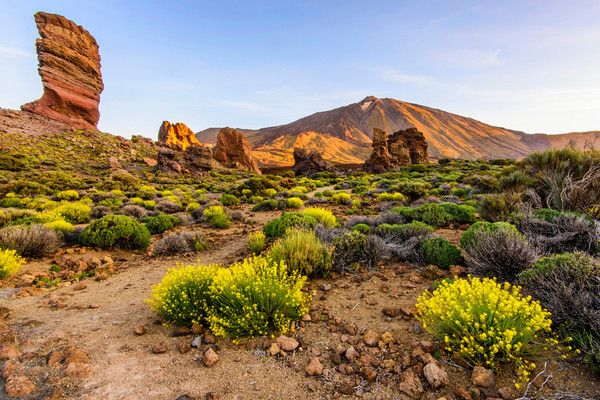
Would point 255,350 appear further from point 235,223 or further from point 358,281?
point 235,223

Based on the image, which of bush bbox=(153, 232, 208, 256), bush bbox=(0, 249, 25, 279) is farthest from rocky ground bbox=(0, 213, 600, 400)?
bush bbox=(153, 232, 208, 256)

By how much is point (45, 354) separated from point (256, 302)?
2.31 metres

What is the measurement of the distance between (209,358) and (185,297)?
104 centimetres

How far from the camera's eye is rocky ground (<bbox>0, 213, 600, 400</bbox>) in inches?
108

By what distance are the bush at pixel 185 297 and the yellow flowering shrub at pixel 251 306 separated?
188 millimetres

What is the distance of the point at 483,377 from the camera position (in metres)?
2.64

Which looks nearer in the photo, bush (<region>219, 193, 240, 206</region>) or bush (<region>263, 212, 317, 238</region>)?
bush (<region>263, 212, 317, 238</region>)

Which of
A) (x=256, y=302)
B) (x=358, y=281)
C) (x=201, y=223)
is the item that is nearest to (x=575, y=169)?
(x=358, y=281)

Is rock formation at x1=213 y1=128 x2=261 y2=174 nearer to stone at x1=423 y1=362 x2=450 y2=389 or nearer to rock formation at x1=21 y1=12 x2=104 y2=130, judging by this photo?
rock formation at x1=21 y1=12 x2=104 y2=130

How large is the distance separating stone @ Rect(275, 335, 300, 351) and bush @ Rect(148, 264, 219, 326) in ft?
3.46

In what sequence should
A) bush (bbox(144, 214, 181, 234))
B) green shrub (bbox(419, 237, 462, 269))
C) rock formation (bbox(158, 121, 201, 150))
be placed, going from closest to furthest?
1. green shrub (bbox(419, 237, 462, 269))
2. bush (bbox(144, 214, 181, 234))
3. rock formation (bbox(158, 121, 201, 150))

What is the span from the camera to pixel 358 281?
16.9ft

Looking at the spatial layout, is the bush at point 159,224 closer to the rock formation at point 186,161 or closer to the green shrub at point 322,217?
the green shrub at point 322,217

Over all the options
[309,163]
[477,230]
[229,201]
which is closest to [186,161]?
[309,163]
